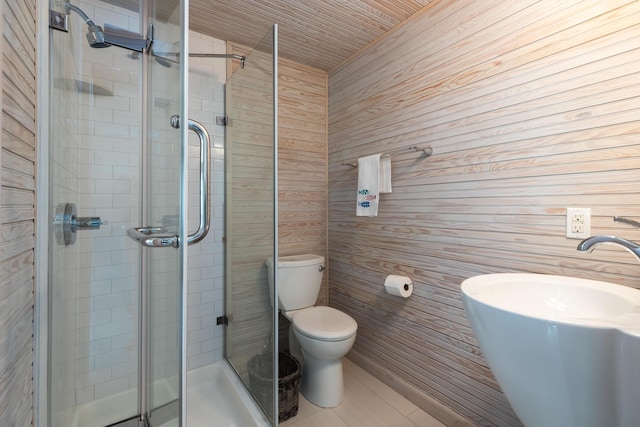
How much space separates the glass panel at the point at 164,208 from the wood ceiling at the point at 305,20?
25.4 inches

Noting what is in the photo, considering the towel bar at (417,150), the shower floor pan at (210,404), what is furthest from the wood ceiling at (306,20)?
the shower floor pan at (210,404)

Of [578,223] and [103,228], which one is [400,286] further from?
[103,228]

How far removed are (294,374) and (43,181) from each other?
4.60 feet

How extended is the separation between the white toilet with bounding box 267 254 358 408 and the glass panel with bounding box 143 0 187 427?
530 mm

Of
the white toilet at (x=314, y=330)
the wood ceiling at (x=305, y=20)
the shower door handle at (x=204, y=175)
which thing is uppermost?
the wood ceiling at (x=305, y=20)

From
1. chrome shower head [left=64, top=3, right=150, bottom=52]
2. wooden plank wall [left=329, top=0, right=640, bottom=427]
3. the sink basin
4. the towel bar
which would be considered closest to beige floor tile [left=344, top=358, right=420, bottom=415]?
wooden plank wall [left=329, top=0, right=640, bottom=427]

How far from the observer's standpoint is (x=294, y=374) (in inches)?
60.4

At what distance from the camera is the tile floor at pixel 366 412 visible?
1488 millimetres

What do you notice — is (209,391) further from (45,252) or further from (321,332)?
(45,252)

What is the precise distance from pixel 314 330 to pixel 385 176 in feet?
3.40

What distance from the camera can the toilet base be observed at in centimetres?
161

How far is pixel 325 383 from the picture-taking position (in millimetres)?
1615

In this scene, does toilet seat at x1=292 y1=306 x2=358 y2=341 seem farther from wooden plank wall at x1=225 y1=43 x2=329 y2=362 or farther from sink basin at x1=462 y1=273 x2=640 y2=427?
sink basin at x1=462 y1=273 x2=640 y2=427

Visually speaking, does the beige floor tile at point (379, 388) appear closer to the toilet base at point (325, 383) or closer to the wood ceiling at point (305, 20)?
the toilet base at point (325, 383)
